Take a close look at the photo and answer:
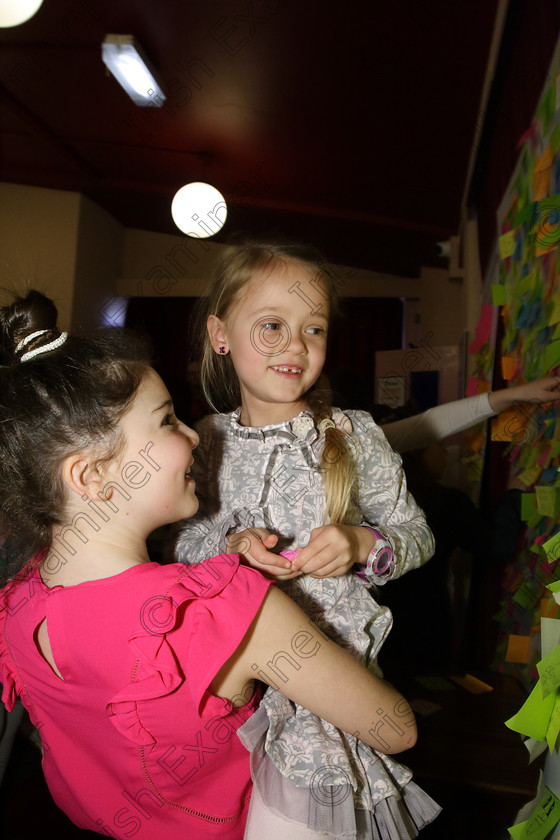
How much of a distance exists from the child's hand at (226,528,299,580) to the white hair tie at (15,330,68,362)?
1.34ft

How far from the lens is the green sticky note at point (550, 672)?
31.2 inches

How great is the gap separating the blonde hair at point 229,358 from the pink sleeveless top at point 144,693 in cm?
30

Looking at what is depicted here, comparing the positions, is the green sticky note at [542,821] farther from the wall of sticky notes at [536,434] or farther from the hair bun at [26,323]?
the hair bun at [26,323]

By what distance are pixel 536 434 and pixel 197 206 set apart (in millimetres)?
2612

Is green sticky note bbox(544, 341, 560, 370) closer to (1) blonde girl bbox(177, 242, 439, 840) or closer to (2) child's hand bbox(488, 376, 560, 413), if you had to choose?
(2) child's hand bbox(488, 376, 560, 413)

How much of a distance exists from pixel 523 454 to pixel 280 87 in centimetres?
207

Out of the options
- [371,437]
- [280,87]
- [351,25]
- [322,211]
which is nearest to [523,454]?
[371,437]

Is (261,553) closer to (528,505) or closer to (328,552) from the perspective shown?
(328,552)

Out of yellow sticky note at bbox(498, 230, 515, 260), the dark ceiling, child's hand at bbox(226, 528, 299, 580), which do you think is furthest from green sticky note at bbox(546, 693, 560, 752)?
the dark ceiling

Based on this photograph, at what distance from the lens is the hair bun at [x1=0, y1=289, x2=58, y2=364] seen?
90 cm

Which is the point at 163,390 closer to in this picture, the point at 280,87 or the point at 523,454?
the point at 523,454

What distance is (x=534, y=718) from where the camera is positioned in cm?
84

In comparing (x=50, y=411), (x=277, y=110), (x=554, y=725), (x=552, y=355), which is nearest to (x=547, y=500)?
(x=552, y=355)

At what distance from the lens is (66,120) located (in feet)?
11.3
